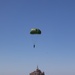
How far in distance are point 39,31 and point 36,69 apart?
102 meters

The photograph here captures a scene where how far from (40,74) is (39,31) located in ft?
331

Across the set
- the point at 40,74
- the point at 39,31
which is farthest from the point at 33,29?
the point at 40,74

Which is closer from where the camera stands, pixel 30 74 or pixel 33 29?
pixel 33 29

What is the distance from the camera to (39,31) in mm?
74938

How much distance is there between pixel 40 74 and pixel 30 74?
8524mm

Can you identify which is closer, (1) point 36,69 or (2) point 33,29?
(2) point 33,29

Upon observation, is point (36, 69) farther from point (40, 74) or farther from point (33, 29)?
point (33, 29)

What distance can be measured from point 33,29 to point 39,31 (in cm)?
202

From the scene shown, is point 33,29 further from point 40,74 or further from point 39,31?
point 40,74

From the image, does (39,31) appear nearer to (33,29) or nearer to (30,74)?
(33,29)

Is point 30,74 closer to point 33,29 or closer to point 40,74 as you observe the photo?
point 40,74

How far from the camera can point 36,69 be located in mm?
173375

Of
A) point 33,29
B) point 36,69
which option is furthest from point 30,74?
point 33,29

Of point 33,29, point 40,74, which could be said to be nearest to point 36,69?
point 40,74
